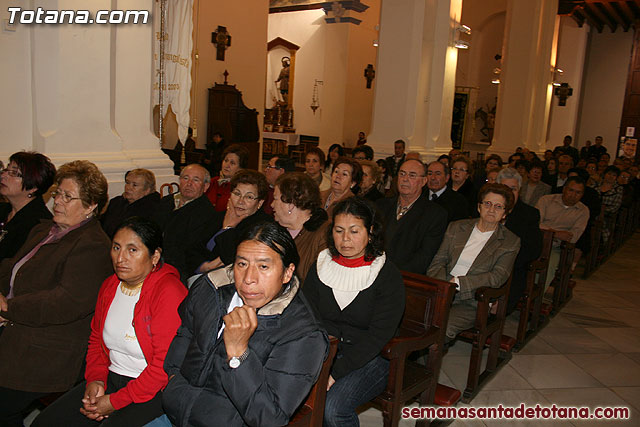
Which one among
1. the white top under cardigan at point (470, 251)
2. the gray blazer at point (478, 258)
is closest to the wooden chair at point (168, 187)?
the gray blazer at point (478, 258)

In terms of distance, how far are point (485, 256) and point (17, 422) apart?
110 inches

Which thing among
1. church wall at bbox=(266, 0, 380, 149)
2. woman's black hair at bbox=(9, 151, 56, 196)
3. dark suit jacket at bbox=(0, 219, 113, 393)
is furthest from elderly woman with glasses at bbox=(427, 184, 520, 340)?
church wall at bbox=(266, 0, 380, 149)

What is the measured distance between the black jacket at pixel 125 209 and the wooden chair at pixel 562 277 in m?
3.51

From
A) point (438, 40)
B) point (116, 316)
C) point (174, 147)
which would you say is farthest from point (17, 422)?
point (174, 147)

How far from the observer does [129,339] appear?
211 cm

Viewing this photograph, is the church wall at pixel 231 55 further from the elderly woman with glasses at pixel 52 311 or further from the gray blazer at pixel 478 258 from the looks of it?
the elderly woman with glasses at pixel 52 311

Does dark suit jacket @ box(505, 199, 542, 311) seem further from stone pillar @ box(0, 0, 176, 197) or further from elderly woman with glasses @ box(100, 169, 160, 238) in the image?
stone pillar @ box(0, 0, 176, 197)

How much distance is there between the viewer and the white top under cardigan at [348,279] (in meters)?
2.47

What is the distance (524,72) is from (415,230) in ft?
32.9

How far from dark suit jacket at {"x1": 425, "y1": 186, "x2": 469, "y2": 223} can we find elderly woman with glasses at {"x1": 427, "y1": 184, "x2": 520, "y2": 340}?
1035 mm

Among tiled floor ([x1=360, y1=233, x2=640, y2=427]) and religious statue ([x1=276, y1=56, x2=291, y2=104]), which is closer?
tiled floor ([x1=360, y1=233, x2=640, y2=427])

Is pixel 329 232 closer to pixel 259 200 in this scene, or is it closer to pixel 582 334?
pixel 259 200

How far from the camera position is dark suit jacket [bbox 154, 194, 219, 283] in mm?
3447

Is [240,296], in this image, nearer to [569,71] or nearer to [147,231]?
[147,231]
